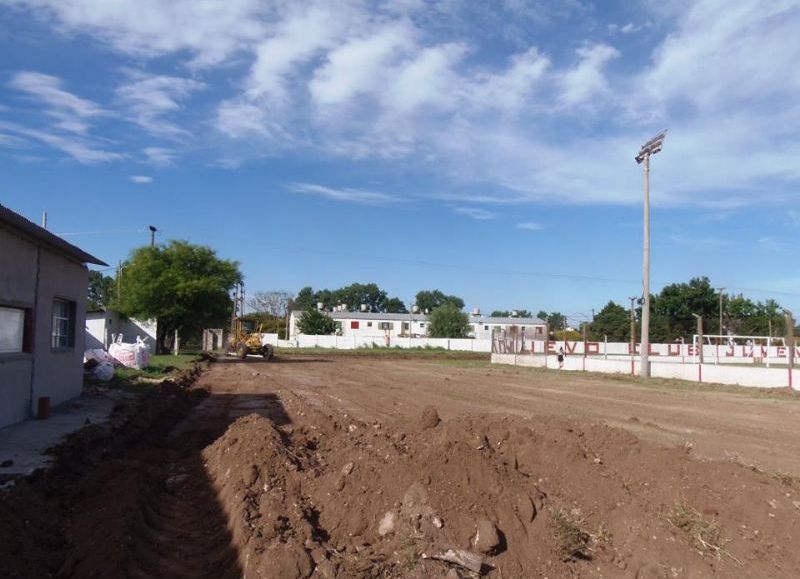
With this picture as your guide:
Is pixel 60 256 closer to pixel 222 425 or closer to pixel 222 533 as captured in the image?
pixel 222 425

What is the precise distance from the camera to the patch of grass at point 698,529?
21.7ft

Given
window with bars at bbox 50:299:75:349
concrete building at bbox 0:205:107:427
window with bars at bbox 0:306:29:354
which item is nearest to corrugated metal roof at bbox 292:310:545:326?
window with bars at bbox 50:299:75:349

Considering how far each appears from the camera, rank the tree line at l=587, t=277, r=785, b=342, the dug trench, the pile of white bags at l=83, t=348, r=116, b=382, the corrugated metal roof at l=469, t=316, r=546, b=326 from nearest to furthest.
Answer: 1. the dug trench
2. the pile of white bags at l=83, t=348, r=116, b=382
3. the tree line at l=587, t=277, r=785, b=342
4. the corrugated metal roof at l=469, t=316, r=546, b=326

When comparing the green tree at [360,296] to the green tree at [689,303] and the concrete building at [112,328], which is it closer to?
the green tree at [689,303]

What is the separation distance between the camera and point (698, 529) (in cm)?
696

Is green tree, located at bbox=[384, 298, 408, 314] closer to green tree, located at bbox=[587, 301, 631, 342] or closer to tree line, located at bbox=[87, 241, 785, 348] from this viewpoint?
tree line, located at bbox=[87, 241, 785, 348]

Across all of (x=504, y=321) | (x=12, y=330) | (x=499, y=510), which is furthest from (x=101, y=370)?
(x=504, y=321)

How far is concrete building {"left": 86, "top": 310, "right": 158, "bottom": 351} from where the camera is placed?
133 ft

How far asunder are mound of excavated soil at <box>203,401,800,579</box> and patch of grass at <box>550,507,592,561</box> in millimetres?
15

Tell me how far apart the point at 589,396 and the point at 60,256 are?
17.0 metres

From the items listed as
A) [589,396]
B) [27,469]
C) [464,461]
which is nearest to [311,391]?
[589,396]

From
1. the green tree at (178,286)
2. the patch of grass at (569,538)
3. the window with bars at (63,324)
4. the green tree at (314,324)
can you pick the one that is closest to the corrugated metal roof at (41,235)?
the window with bars at (63,324)

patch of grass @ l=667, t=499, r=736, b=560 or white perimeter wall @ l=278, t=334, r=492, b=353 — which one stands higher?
white perimeter wall @ l=278, t=334, r=492, b=353

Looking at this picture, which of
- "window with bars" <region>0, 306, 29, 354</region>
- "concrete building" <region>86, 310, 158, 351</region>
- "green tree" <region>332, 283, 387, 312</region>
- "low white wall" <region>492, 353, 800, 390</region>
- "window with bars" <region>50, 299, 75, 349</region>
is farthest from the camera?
"green tree" <region>332, 283, 387, 312</region>
